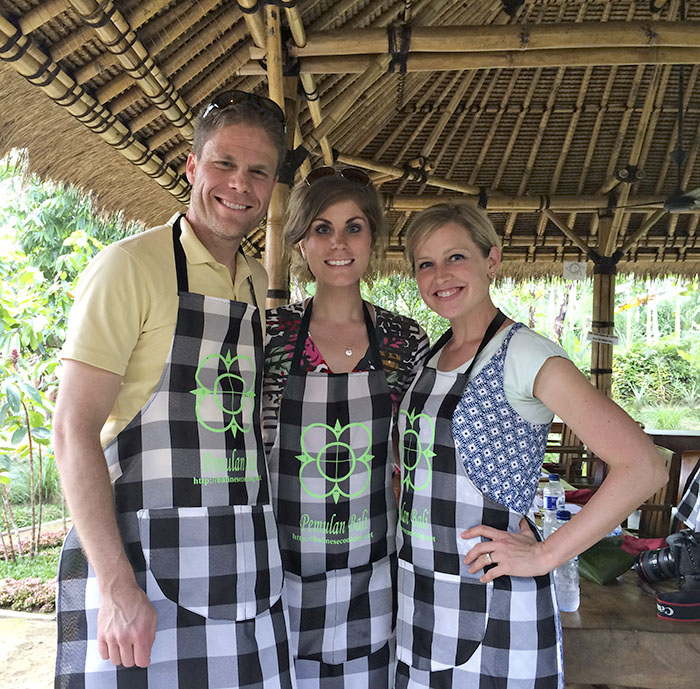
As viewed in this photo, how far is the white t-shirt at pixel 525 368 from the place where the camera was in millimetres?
1406

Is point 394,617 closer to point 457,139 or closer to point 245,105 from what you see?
point 245,105

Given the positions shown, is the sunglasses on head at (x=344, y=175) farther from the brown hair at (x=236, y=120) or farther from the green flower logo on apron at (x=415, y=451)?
the green flower logo on apron at (x=415, y=451)

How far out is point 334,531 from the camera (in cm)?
157

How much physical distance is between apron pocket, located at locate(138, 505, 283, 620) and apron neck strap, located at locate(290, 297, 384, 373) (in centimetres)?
43

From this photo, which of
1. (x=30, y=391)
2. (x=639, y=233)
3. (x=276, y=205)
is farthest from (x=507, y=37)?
(x=30, y=391)

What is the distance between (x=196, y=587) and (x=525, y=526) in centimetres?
74

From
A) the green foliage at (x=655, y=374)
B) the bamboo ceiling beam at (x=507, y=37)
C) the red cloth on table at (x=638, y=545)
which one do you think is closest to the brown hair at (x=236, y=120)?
the bamboo ceiling beam at (x=507, y=37)

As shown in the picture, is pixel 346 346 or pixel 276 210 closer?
pixel 346 346

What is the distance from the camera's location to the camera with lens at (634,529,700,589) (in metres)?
1.75

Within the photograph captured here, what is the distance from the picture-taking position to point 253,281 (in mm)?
1614

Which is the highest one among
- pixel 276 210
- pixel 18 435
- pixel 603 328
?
pixel 276 210

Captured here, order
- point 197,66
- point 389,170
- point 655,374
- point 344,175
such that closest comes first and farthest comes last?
point 344,175
point 197,66
point 389,170
point 655,374

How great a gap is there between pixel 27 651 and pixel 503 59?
414cm

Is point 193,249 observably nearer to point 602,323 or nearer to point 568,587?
point 568,587
